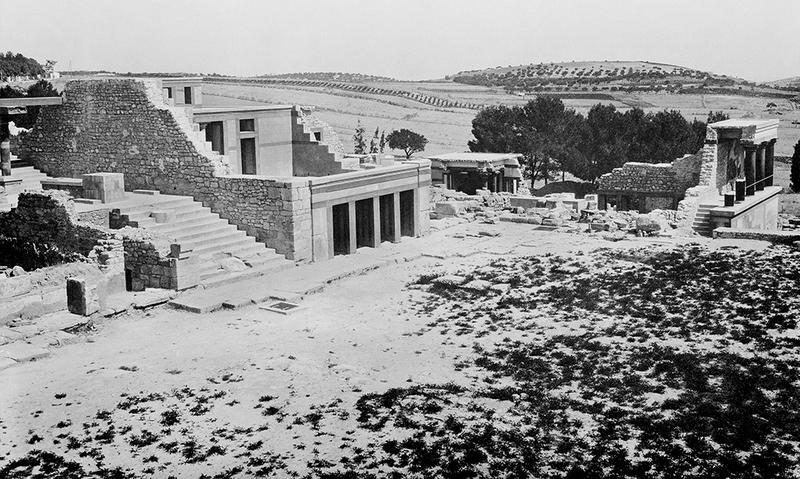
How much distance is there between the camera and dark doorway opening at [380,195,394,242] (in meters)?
31.9

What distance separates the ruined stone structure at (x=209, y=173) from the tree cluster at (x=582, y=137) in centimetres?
3182

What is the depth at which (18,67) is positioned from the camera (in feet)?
262

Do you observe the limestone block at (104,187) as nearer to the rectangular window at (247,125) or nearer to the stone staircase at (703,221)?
the rectangular window at (247,125)

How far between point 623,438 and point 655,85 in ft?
424

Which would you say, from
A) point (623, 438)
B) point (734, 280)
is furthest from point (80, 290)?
point (734, 280)

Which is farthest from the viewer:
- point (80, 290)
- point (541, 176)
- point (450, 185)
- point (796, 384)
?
point (541, 176)

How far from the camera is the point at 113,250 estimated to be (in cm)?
2441

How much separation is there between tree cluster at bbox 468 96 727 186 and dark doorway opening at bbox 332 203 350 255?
3542 cm

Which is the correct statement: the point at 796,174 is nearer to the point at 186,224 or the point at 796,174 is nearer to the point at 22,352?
the point at 186,224

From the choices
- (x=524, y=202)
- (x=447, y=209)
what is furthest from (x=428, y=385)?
(x=524, y=202)

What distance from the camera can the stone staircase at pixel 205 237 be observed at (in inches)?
1006

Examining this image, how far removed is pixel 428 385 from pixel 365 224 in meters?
14.8

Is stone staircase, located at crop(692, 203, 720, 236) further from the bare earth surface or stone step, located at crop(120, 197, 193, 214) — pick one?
stone step, located at crop(120, 197, 193, 214)

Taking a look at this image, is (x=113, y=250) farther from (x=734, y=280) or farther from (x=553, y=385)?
(x=734, y=280)
